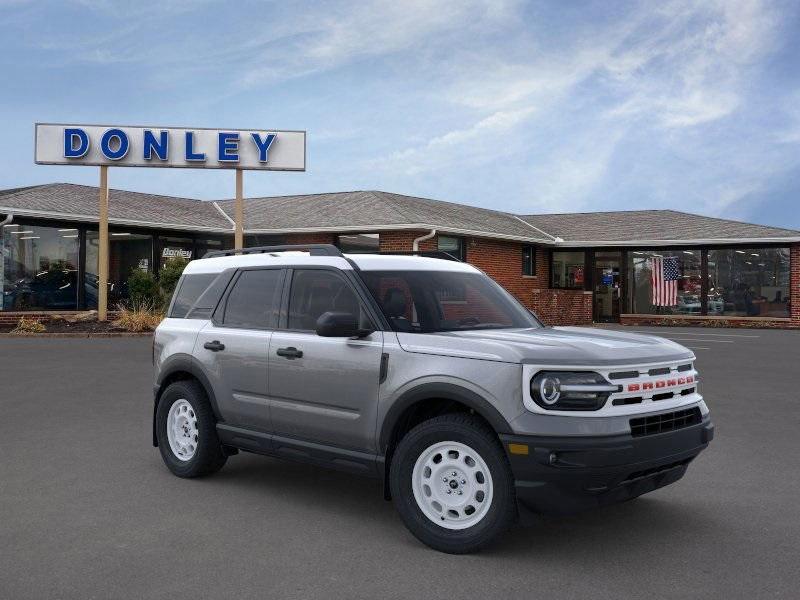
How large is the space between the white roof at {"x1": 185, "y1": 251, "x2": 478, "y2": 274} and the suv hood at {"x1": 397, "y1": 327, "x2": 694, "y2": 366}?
81cm

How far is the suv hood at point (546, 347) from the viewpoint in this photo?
4680 millimetres

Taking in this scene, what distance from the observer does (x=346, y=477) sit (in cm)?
680

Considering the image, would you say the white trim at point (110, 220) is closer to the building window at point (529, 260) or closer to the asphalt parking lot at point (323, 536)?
the building window at point (529, 260)

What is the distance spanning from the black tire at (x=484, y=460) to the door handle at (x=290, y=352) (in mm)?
1089

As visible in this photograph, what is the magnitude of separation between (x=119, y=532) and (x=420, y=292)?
8.35 ft

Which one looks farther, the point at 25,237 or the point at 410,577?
the point at 25,237

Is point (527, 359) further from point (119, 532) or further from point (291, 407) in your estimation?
point (119, 532)

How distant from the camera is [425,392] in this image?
501 centimetres

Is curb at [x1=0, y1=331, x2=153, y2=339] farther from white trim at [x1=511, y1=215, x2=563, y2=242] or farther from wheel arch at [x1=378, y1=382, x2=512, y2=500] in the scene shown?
→ white trim at [x1=511, y1=215, x2=563, y2=242]

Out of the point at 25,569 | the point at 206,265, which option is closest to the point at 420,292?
the point at 206,265

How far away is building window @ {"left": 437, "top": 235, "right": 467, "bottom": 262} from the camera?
27688 millimetres

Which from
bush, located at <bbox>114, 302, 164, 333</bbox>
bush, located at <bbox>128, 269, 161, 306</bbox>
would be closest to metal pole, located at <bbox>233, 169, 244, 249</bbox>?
bush, located at <bbox>128, 269, 161, 306</bbox>

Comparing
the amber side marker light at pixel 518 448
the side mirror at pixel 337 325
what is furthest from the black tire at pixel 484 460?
the side mirror at pixel 337 325

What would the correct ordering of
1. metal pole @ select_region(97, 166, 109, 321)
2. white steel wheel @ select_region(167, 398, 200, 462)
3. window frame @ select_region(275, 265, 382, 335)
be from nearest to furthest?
window frame @ select_region(275, 265, 382, 335) → white steel wheel @ select_region(167, 398, 200, 462) → metal pole @ select_region(97, 166, 109, 321)
